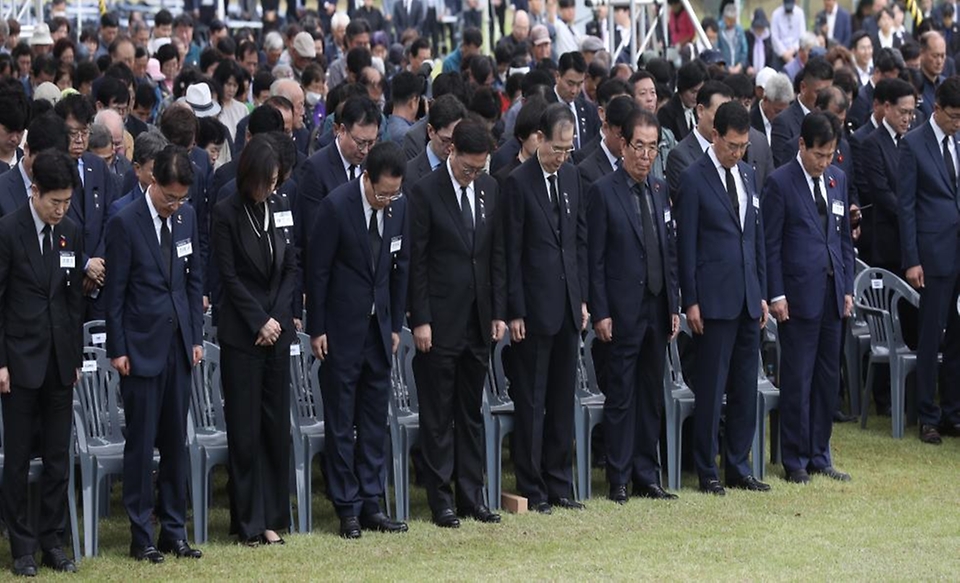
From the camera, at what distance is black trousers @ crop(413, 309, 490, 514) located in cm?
881

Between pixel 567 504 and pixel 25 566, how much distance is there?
281 centimetres

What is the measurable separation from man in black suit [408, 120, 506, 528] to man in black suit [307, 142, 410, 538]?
0.53ft

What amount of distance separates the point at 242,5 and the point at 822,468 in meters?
18.8

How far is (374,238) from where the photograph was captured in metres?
8.62

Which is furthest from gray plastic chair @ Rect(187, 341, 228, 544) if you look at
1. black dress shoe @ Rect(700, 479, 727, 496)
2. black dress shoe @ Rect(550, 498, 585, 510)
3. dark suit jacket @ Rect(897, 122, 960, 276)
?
dark suit jacket @ Rect(897, 122, 960, 276)

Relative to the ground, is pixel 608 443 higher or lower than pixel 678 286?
lower

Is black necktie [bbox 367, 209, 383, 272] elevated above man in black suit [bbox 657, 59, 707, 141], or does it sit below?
below

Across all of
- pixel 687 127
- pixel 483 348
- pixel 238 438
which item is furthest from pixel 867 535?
pixel 687 127

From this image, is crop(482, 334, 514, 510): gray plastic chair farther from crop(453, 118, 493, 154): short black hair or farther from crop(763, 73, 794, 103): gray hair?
crop(763, 73, 794, 103): gray hair

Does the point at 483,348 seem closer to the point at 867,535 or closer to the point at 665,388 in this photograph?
the point at 665,388

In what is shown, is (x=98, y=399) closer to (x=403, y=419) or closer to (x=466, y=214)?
(x=403, y=419)

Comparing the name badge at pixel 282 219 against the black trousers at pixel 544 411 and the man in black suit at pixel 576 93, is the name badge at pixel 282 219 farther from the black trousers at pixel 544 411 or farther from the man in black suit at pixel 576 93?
the man in black suit at pixel 576 93

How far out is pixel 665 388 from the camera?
9797 millimetres

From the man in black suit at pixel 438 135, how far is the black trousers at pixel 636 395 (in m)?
1.48
